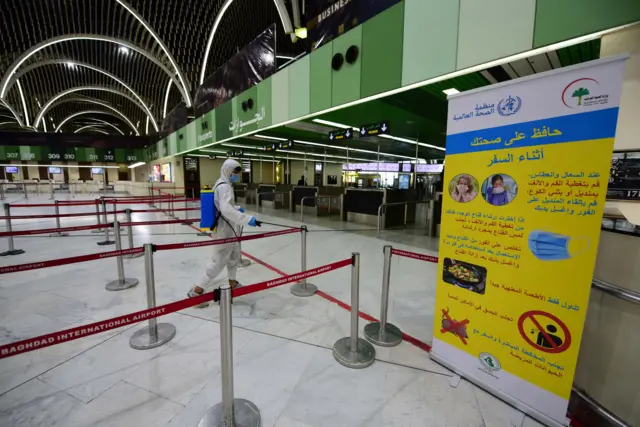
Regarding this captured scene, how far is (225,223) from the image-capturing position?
3217mm

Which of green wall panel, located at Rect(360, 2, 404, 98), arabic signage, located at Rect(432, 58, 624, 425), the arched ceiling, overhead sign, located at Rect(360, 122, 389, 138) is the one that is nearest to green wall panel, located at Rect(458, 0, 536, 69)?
green wall panel, located at Rect(360, 2, 404, 98)

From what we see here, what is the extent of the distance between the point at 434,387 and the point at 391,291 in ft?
5.59

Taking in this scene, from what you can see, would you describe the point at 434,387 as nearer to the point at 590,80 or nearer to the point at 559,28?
the point at 590,80

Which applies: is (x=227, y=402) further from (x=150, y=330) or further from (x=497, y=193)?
(x=497, y=193)

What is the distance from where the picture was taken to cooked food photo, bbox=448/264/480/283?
1895 millimetres

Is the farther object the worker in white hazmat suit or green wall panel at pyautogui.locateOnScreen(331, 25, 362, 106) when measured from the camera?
green wall panel at pyautogui.locateOnScreen(331, 25, 362, 106)

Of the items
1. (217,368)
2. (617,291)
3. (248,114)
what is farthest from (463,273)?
(248,114)

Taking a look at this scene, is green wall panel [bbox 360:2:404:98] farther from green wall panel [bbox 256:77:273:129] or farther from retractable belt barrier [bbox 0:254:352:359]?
retractable belt barrier [bbox 0:254:352:359]

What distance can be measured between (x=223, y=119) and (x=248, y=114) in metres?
2.50

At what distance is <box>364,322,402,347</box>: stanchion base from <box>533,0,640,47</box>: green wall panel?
388 centimetres

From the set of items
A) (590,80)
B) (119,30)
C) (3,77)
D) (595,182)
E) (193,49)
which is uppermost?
(119,30)

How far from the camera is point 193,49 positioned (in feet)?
70.7

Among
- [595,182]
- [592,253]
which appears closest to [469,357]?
[592,253]

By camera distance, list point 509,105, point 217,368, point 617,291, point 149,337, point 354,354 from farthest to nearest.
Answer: point 149,337 → point 354,354 → point 217,368 → point 509,105 → point 617,291
